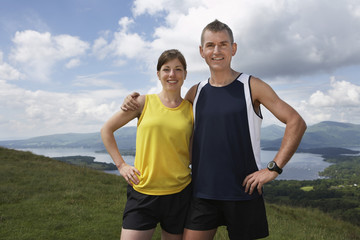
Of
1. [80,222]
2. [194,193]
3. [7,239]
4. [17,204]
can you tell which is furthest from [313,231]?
[17,204]

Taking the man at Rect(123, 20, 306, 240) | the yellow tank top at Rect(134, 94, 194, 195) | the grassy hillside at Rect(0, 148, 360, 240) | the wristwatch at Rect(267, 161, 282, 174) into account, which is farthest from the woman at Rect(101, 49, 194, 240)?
the grassy hillside at Rect(0, 148, 360, 240)

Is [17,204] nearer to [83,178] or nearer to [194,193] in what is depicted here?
[83,178]

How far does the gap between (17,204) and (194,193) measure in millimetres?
8470

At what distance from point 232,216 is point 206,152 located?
0.77 meters

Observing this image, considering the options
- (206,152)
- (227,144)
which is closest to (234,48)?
(227,144)

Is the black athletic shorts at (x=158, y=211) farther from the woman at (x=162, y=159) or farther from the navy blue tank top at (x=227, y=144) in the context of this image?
the navy blue tank top at (x=227, y=144)

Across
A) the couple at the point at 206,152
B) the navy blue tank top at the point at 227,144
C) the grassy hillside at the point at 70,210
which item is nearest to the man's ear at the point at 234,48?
the couple at the point at 206,152

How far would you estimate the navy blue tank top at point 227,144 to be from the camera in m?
2.93

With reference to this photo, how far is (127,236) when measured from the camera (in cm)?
293

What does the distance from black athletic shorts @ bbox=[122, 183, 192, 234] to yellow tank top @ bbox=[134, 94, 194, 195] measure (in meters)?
0.08

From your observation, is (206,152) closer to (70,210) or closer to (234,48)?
(234,48)

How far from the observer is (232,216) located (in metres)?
3.03

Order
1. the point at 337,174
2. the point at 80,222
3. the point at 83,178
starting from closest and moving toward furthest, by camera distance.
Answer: the point at 80,222 < the point at 83,178 < the point at 337,174

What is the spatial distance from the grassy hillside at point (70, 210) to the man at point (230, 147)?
15.1ft
